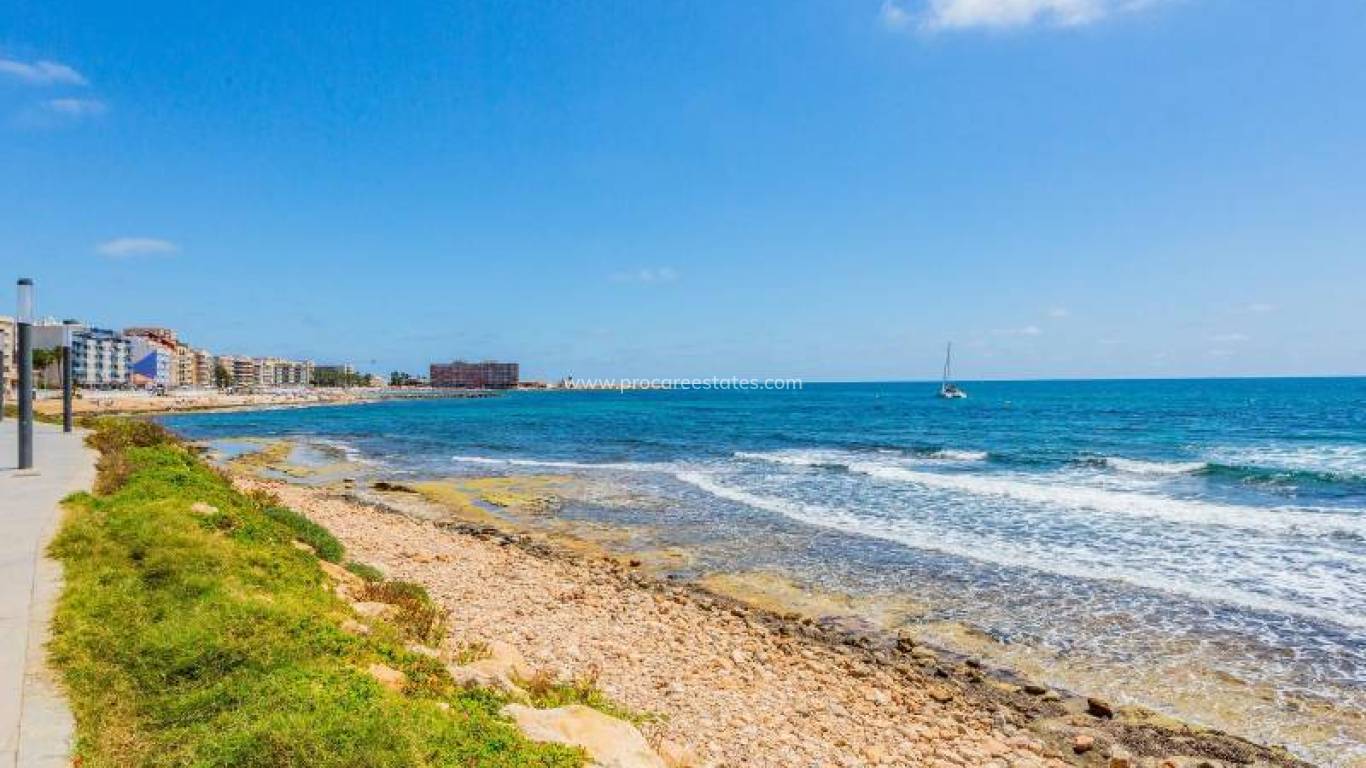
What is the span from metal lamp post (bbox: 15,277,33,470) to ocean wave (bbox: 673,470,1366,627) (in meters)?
18.8

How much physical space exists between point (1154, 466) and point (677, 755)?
35094 millimetres

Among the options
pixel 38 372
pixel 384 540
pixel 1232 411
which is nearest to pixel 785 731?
pixel 384 540

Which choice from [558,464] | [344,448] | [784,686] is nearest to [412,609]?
[784,686]

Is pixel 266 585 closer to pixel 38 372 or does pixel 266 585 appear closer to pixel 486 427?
pixel 486 427

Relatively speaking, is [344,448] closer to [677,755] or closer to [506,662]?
[506,662]

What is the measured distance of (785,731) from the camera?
26.9 ft

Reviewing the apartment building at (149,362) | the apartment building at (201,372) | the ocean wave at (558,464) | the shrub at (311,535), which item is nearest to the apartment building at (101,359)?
the apartment building at (149,362)

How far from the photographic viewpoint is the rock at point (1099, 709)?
9.30 meters

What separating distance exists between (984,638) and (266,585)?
412 inches

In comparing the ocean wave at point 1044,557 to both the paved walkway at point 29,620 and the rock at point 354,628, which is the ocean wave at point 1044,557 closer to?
the rock at point 354,628

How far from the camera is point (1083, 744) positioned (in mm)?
8438

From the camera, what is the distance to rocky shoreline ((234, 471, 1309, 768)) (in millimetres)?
8070

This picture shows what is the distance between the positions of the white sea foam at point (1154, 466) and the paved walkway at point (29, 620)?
36168mm

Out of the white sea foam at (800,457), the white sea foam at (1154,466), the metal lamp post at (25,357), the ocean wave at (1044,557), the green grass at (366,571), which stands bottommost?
the white sea foam at (800,457)
